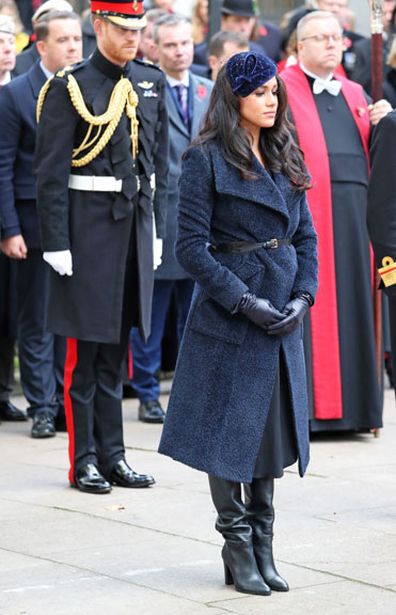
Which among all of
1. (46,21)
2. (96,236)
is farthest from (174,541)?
(46,21)

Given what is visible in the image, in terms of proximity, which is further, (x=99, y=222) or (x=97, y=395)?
(x=97, y=395)

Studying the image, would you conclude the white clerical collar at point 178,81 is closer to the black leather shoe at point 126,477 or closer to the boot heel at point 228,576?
the black leather shoe at point 126,477

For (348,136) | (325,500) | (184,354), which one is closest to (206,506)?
(325,500)

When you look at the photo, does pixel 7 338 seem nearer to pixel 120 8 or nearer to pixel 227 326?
pixel 120 8

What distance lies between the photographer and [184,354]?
5348 mm

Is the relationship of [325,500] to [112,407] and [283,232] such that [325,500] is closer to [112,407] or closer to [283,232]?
→ [112,407]

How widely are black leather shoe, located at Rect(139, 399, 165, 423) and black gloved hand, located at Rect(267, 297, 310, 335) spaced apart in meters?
3.74

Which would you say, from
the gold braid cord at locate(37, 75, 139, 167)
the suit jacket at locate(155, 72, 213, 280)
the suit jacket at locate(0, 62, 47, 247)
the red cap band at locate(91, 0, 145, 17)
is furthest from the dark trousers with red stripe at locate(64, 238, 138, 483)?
the suit jacket at locate(155, 72, 213, 280)

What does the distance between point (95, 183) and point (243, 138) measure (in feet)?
5.86

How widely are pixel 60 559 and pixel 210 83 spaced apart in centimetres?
449

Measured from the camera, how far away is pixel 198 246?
518 cm

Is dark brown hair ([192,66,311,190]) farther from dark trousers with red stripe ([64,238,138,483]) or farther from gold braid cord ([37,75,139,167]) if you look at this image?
dark trousers with red stripe ([64,238,138,483])

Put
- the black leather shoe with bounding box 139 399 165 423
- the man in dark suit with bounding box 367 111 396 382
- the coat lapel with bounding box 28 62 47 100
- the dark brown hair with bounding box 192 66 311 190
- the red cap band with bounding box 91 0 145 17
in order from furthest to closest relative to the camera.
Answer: the black leather shoe with bounding box 139 399 165 423 < the coat lapel with bounding box 28 62 47 100 < the red cap band with bounding box 91 0 145 17 < the man in dark suit with bounding box 367 111 396 382 < the dark brown hair with bounding box 192 66 311 190

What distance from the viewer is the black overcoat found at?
6.84 meters
